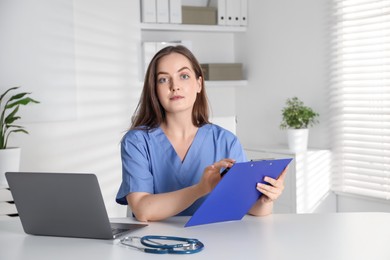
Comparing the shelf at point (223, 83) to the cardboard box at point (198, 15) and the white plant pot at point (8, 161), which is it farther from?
the white plant pot at point (8, 161)

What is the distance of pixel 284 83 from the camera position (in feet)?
14.9

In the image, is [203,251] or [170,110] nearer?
[203,251]

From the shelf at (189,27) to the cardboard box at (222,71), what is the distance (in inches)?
10.4

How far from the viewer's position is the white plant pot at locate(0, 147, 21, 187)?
3.71 m

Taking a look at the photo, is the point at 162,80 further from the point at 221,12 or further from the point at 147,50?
the point at 221,12

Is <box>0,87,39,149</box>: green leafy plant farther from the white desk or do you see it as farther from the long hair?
the white desk

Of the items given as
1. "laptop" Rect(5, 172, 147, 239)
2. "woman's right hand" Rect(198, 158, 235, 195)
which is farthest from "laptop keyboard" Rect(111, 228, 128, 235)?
"woman's right hand" Rect(198, 158, 235, 195)

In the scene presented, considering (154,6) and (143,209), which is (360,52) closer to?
(154,6)

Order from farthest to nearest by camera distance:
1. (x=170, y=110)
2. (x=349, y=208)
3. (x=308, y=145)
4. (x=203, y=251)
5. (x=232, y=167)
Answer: (x=308, y=145) < (x=349, y=208) < (x=170, y=110) < (x=232, y=167) < (x=203, y=251)

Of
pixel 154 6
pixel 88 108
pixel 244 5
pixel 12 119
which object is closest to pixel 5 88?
pixel 12 119

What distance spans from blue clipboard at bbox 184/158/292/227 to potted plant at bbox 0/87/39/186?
2.14 metres

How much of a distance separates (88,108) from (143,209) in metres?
2.39

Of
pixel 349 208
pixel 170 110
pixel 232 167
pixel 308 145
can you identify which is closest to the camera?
pixel 232 167

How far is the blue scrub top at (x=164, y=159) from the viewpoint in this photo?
214cm
